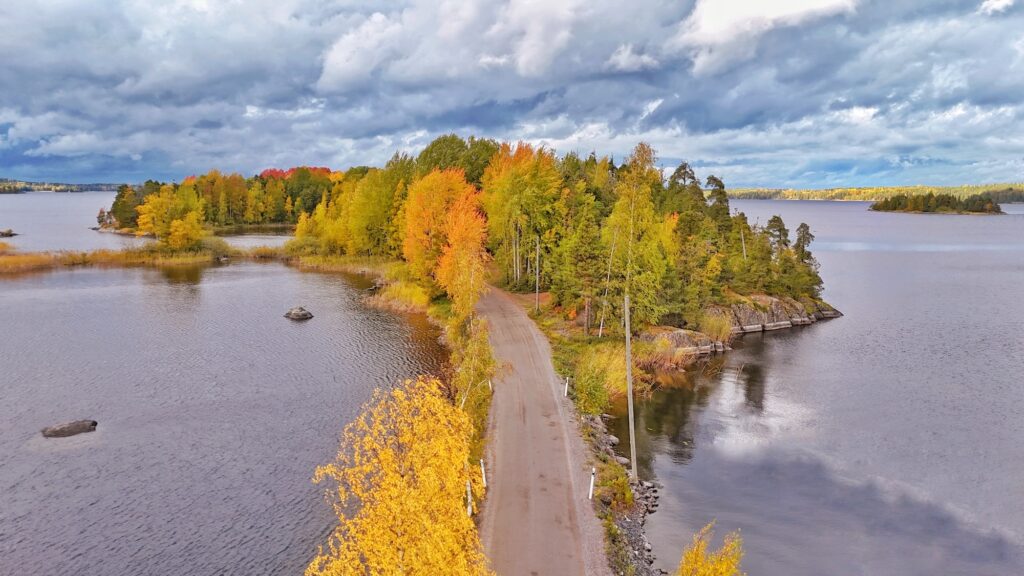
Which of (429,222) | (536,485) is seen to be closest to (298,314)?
(429,222)

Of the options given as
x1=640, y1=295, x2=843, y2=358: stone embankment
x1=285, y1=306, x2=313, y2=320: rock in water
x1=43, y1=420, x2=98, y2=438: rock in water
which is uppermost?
x1=285, y1=306, x2=313, y2=320: rock in water

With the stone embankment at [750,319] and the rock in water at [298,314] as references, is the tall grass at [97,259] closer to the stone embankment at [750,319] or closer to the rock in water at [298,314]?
the rock in water at [298,314]

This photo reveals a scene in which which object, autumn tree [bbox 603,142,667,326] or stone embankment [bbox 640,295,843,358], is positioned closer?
autumn tree [bbox 603,142,667,326]

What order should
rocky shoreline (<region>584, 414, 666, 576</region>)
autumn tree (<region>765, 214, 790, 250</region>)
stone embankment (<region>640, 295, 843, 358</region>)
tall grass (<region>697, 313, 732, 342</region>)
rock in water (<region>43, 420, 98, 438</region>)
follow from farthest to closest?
autumn tree (<region>765, 214, 790, 250</region>), tall grass (<region>697, 313, 732, 342</region>), stone embankment (<region>640, 295, 843, 358</region>), rock in water (<region>43, 420, 98, 438</region>), rocky shoreline (<region>584, 414, 666, 576</region>)

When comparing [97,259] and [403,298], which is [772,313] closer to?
[403,298]

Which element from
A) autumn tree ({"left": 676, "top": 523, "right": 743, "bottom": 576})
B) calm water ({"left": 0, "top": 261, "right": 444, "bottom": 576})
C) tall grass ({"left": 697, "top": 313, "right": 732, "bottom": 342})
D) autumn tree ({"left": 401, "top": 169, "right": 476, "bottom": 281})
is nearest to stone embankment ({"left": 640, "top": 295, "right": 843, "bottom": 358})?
tall grass ({"left": 697, "top": 313, "right": 732, "bottom": 342})

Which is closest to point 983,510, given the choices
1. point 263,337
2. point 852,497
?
point 852,497

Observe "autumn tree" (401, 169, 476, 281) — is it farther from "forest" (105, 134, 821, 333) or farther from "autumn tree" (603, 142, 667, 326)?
"autumn tree" (603, 142, 667, 326)
